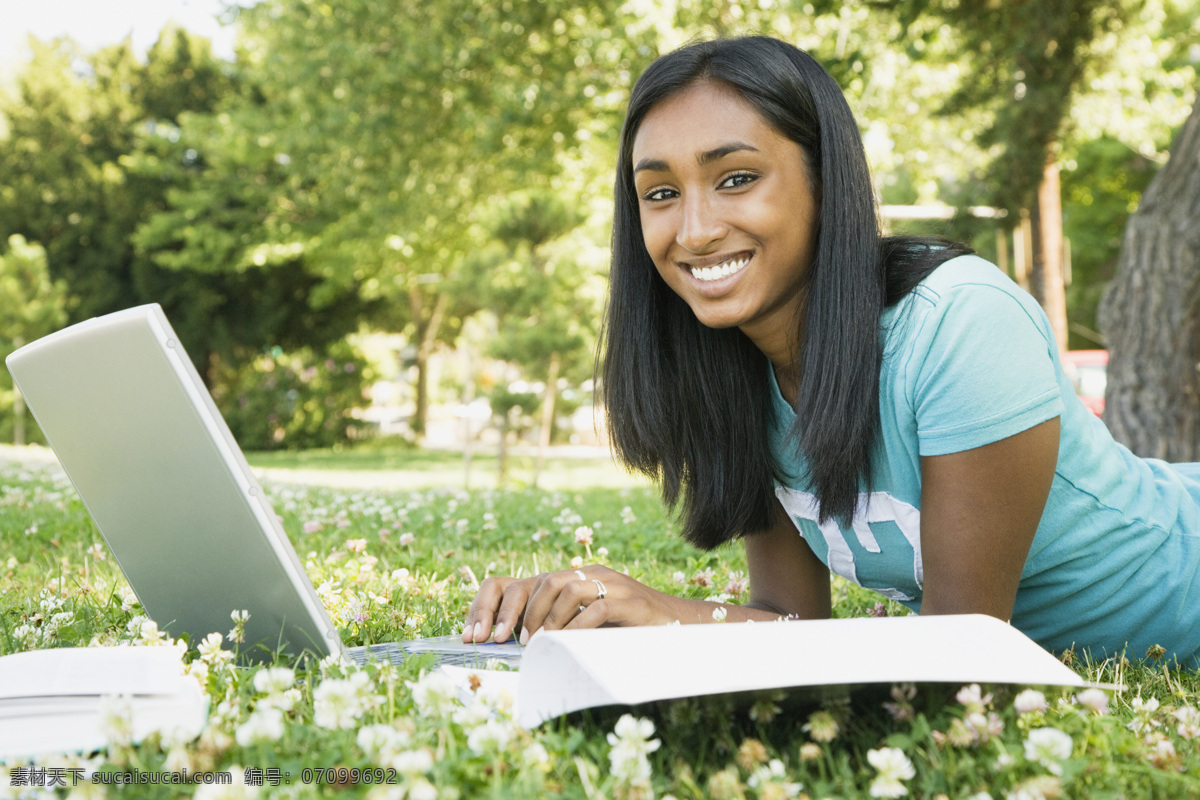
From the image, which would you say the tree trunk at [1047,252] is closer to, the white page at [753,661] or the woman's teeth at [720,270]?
the woman's teeth at [720,270]

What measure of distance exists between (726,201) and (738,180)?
0.05 m

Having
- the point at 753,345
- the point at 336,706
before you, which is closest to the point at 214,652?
the point at 336,706

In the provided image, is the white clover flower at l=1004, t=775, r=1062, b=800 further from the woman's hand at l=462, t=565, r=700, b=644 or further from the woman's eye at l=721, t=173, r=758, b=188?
the woman's eye at l=721, t=173, r=758, b=188

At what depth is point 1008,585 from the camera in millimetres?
2066

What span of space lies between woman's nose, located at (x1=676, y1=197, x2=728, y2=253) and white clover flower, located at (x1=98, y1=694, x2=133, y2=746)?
1519 millimetres

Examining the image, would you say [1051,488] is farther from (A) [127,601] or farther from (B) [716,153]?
(A) [127,601]

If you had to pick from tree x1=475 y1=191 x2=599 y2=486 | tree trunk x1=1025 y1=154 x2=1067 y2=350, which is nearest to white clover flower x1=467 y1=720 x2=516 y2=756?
tree x1=475 y1=191 x2=599 y2=486

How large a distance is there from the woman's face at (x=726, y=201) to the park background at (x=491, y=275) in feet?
3.38

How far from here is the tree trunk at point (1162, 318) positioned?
239 inches

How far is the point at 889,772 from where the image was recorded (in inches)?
54.6

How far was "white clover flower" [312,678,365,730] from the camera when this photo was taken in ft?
4.94

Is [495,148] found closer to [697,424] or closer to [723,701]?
[697,424]

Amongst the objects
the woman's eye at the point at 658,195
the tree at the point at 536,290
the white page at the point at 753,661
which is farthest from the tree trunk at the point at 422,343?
the white page at the point at 753,661

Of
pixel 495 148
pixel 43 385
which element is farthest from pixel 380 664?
pixel 495 148
